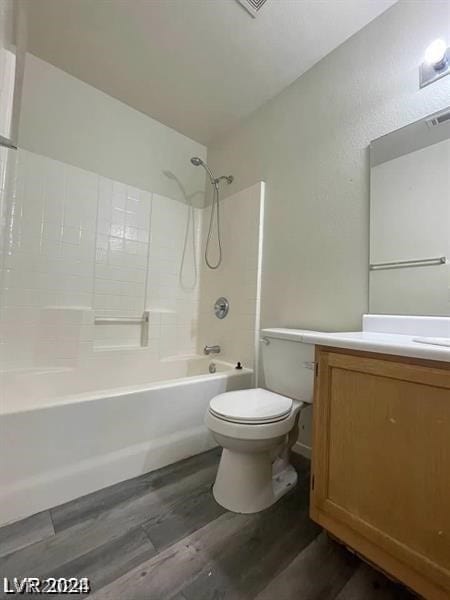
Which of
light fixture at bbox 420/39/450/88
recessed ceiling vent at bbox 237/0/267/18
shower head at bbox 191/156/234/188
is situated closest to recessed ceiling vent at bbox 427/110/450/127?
light fixture at bbox 420/39/450/88

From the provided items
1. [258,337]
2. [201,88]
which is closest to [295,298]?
[258,337]

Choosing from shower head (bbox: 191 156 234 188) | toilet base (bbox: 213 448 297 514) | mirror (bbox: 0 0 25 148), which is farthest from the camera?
shower head (bbox: 191 156 234 188)

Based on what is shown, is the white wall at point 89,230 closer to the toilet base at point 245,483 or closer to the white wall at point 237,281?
the white wall at point 237,281

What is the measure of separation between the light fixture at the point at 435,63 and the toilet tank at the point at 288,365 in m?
1.28

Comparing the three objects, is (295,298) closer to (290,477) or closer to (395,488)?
(290,477)

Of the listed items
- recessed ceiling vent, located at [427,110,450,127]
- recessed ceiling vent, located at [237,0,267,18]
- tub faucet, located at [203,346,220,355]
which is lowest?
tub faucet, located at [203,346,220,355]

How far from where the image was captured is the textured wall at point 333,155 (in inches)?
50.3

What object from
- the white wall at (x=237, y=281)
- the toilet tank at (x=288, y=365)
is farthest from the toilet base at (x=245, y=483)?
the white wall at (x=237, y=281)

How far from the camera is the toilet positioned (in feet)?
3.51

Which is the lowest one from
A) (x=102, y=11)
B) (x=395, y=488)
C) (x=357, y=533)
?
(x=357, y=533)

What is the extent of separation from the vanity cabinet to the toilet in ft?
0.74

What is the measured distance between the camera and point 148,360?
208cm

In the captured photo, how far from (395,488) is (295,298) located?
1.08 metres

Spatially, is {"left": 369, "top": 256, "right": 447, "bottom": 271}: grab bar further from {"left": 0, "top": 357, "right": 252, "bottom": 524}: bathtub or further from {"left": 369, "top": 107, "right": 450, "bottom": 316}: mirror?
{"left": 0, "top": 357, "right": 252, "bottom": 524}: bathtub
